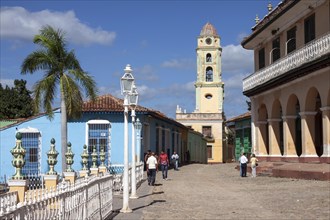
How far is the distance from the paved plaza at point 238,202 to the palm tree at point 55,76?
878 centimetres

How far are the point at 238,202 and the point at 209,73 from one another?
187ft

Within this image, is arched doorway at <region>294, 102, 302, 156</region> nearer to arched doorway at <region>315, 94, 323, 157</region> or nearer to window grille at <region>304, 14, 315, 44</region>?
arched doorway at <region>315, 94, 323, 157</region>

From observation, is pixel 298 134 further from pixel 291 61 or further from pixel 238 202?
pixel 238 202

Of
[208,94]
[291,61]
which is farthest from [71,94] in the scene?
[208,94]

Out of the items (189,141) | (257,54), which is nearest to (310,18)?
(257,54)

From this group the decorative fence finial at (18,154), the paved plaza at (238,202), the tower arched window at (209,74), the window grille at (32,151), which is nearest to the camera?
the decorative fence finial at (18,154)

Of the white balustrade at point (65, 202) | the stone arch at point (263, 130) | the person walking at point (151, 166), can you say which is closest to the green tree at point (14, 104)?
the stone arch at point (263, 130)

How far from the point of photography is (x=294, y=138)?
27.2 meters

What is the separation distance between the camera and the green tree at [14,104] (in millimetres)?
55844

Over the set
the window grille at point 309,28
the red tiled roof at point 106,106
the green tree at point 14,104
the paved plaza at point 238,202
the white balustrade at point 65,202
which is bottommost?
the paved plaza at point 238,202

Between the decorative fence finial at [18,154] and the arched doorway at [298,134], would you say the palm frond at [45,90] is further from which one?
the decorative fence finial at [18,154]

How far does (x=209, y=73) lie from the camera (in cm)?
7231

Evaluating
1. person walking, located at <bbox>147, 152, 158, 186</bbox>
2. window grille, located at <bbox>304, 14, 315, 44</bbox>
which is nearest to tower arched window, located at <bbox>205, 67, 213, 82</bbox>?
window grille, located at <bbox>304, 14, 315, 44</bbox>

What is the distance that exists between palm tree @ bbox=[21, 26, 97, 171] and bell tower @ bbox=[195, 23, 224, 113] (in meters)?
41.7
